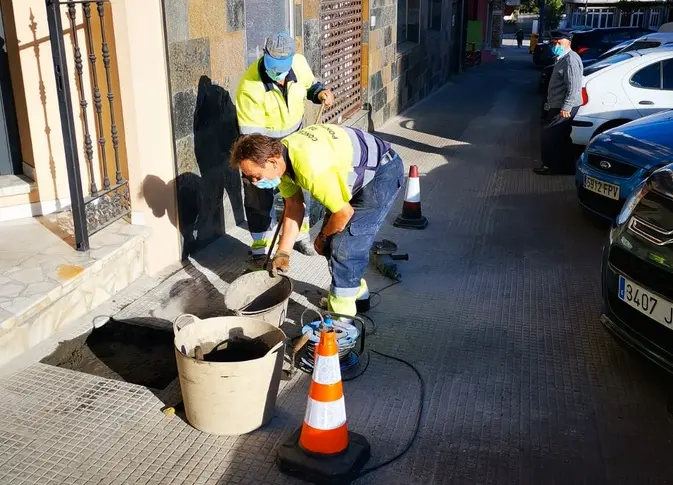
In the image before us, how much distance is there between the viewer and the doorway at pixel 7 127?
214 inches

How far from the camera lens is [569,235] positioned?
22.3 feet

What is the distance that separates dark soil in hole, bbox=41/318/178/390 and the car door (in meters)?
6.82

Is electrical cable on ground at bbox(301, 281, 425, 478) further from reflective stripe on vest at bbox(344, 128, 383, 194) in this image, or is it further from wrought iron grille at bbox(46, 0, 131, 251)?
wrought iron grille at bbox(46, 0, 131, 251)

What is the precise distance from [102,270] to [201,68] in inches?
74.8

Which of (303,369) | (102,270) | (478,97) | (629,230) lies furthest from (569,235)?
(478,97)

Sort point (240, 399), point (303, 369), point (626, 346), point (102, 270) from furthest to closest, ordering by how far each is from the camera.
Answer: point (102, 270) < point (303, 369) < point (626, 346) < point (240, 399)

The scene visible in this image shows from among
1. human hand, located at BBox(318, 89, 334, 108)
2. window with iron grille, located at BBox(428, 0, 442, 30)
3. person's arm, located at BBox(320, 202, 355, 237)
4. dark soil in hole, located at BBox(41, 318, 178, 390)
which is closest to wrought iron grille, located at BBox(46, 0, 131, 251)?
dark soil in hole, located at BBox(41, 318, 178, 390)

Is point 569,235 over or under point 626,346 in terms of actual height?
Answer: under

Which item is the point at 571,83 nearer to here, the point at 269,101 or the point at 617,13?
the point at 269,101

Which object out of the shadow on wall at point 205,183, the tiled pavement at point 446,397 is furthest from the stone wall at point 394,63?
the tiled pavement at point 446,397

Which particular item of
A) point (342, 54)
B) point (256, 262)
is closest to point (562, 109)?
point (342, 54)

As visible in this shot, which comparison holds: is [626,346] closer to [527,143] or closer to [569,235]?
[569,235]

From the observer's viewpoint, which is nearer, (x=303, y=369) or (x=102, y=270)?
(x=303, y=369)

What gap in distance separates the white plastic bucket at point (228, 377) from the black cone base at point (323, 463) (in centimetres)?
26
